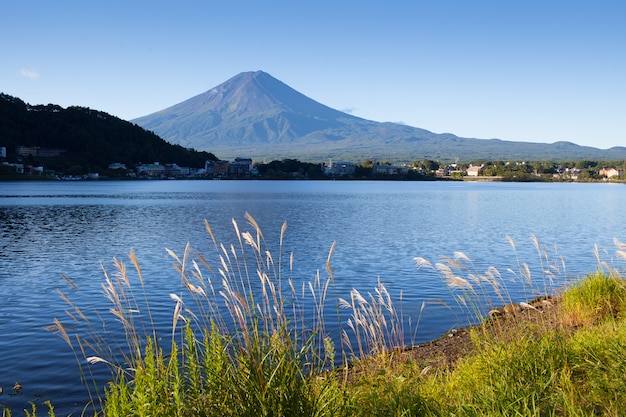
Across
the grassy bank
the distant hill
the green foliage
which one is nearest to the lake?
the green foliage

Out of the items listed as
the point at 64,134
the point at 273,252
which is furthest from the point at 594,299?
the point at 64,134

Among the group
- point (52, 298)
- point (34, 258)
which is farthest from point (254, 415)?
point (34, 258)

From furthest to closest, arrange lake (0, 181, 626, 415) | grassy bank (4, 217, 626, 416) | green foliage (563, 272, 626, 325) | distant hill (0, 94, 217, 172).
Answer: distant hill (0, 94, 217, 172) → lake (0, 181, 626, 415) → green foliage (563, 272, 626, 325) → grassy bank (4, 217, 626, 416)

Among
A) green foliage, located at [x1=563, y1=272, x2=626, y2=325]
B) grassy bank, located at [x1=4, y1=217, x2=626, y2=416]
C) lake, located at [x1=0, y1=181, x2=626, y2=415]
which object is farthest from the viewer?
lake, located at [x1=0, y1=181, x2=626, y2=415]

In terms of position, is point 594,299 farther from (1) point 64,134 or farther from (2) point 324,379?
(1) point 64,134

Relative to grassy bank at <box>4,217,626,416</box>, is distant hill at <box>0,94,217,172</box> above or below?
above

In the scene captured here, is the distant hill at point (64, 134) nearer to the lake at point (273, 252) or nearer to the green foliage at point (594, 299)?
the lake at point (273, 252)

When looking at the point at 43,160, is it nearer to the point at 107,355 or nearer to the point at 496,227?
the point at 496,227

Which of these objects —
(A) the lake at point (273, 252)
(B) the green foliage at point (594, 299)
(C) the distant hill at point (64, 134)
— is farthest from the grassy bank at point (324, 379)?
(C) the distant hill at point (64, 134)

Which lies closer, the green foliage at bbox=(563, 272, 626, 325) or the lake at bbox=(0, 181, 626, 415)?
the green foliage at bbox=(563, 272, 626, 325)

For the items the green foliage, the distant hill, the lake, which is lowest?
the lake

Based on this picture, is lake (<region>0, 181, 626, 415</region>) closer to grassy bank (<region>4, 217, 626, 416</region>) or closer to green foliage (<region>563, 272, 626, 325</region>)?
green foliage (<region>563, 272, 626, 325</region>)

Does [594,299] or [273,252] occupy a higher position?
[594,299]

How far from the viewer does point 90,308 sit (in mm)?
14945
